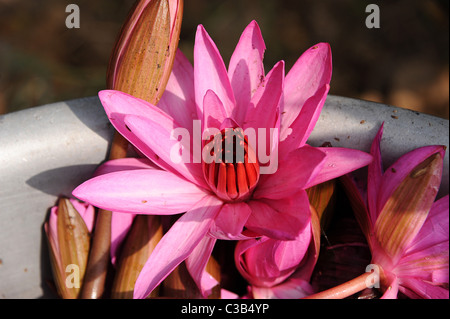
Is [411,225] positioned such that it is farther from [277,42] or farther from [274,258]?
[277,42]

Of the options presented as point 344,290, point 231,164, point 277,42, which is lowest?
point 344,290

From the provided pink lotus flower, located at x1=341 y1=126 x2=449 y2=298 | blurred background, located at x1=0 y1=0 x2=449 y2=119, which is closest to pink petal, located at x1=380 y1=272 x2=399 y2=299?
pink lotus flower, located at x1=341 y1=126 x2=449 y2=298

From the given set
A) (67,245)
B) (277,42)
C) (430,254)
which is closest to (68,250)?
(67,245)

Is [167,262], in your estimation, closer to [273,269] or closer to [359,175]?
[273,269]

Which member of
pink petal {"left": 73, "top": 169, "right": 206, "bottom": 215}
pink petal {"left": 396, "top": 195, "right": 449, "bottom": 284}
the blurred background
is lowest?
pink petal {"left": 396, "top": 195, "right": 449, "bottom": 284}

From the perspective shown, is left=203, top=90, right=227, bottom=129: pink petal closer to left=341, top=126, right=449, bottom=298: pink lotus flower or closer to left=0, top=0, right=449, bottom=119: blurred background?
left=341, top=126, right=449, bottom=298: pink lotus flower

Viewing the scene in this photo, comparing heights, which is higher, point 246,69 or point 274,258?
point 246,69

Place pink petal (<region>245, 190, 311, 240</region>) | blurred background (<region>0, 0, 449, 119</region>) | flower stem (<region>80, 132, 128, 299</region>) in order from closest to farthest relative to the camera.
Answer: pink petal (<region>245, 190, 311, 240</region>) → flower stem (<region>80, 132, 128, 299</region>) → blurred background (<region>0, 0, 449, 119</region>)
